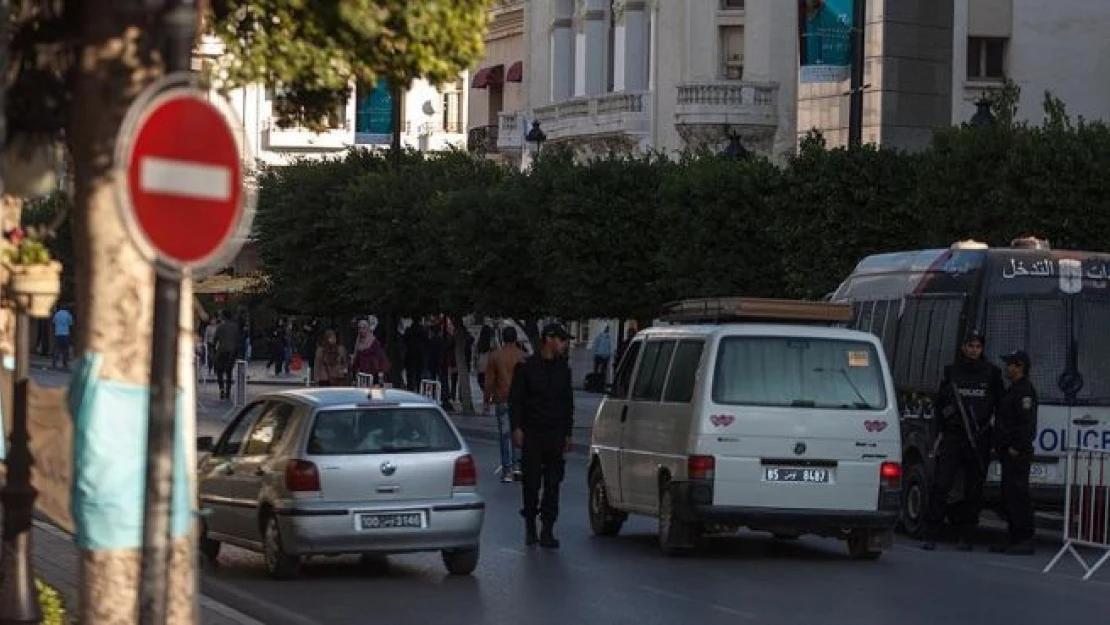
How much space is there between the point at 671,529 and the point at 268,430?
344 cm

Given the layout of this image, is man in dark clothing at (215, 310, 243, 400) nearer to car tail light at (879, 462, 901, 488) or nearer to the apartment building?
the apartment building

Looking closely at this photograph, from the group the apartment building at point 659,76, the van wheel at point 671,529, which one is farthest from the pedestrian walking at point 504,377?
the apartment building at point 659,76

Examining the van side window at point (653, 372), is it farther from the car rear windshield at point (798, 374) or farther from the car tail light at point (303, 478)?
the car tail light at point (303, 478)

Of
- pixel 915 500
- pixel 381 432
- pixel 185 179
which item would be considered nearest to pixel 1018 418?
pixel 915 500

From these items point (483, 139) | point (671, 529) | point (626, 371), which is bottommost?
point (671, 529)

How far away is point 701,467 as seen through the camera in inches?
776

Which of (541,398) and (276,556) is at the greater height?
(541,398)

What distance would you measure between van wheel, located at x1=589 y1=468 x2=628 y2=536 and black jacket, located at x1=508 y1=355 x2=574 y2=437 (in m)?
1.26

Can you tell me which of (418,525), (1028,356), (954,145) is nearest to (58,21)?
(418,525)

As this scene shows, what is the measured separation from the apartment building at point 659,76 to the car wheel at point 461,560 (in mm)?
35681

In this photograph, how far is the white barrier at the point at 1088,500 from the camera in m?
20.3

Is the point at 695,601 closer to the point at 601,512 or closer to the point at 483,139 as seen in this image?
the point at 601,512

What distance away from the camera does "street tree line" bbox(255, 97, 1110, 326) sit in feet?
109

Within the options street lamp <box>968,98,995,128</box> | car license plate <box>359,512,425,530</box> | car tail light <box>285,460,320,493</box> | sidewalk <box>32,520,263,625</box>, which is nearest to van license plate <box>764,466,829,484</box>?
car license plate <box>359,512,425,530</box>
